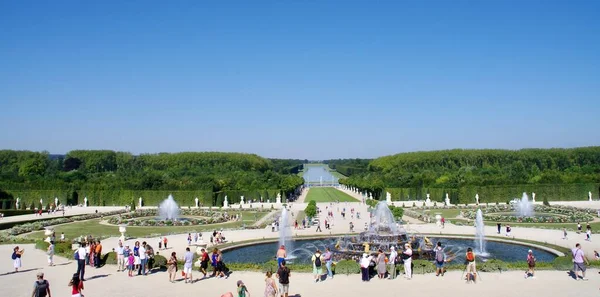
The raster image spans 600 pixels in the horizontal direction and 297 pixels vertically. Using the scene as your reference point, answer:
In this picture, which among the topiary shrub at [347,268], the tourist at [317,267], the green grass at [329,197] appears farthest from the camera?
the green grass at [329,197]

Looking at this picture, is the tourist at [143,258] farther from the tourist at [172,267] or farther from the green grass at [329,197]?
the green grass at [329,197]

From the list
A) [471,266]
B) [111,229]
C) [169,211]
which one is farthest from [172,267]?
[169,211]

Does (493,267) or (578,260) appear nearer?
(578,260)

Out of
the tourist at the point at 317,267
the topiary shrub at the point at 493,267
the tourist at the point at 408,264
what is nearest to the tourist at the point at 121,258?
the tourist at the point at 317,267

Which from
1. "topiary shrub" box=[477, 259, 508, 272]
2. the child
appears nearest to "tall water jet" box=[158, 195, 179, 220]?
the child

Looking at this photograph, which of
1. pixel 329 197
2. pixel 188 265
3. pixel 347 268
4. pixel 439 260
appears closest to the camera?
pixel 188 265

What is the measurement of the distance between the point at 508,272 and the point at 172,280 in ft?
45.1

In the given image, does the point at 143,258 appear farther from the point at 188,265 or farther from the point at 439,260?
the point at 439,260

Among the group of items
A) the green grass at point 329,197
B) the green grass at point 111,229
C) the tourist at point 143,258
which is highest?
the green grass at point 329,197

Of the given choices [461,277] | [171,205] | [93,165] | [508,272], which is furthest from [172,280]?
[93,165]

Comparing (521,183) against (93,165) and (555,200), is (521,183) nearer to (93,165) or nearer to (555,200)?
(555,200)

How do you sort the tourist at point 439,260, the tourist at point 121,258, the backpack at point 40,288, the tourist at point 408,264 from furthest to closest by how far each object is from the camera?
the tourist at point 121,258 → the tourist at point 439,260 → the tourist at point 408,264 → the backpack at point 40,288

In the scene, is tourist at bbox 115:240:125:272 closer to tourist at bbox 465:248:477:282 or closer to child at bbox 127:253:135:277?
child at bbox 127:253:135:277

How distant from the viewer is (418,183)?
80875mm
